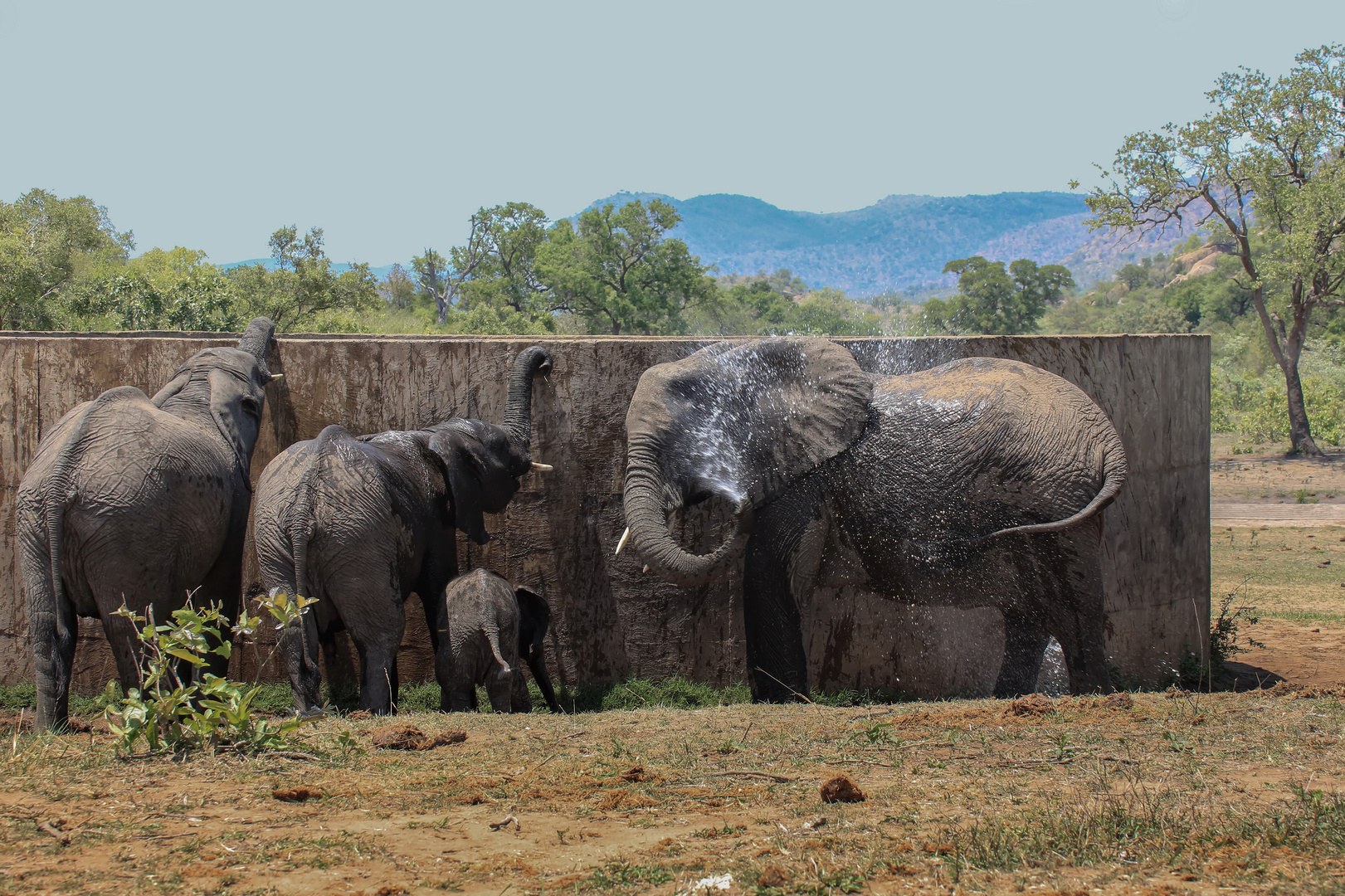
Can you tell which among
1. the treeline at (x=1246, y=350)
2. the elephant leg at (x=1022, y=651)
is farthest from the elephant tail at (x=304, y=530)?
the treeline at (x=1246, y=350)

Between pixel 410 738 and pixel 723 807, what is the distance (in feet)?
5.94

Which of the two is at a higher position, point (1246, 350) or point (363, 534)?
point (1246, 350)

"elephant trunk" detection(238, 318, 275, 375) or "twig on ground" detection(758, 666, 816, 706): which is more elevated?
"elephant trunk" detection(238, 318, 275, 375)

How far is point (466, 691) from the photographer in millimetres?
7184

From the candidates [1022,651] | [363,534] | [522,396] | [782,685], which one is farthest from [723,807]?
[1022,651]

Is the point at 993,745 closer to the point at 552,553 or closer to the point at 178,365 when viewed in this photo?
the point at 552,553

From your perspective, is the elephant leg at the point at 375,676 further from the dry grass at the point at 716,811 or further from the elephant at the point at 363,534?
the dry grass at the point at 716,811

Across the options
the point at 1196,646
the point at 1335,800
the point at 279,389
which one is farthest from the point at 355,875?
the point at 1196,646

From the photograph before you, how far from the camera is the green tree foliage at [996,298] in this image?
88125 millimetres

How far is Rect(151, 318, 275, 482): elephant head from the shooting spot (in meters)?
7.47

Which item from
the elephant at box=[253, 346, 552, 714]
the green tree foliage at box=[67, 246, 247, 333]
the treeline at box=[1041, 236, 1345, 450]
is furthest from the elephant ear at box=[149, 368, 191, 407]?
the green tree foliage at box=[67, 246, 247, 333]

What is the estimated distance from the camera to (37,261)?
3231cm

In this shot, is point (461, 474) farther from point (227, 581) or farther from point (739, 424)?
point (739, 424)

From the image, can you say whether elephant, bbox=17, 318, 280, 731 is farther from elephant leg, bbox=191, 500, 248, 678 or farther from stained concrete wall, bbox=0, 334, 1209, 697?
stained concrete wall, bbox=0, 334, 1209, 697
